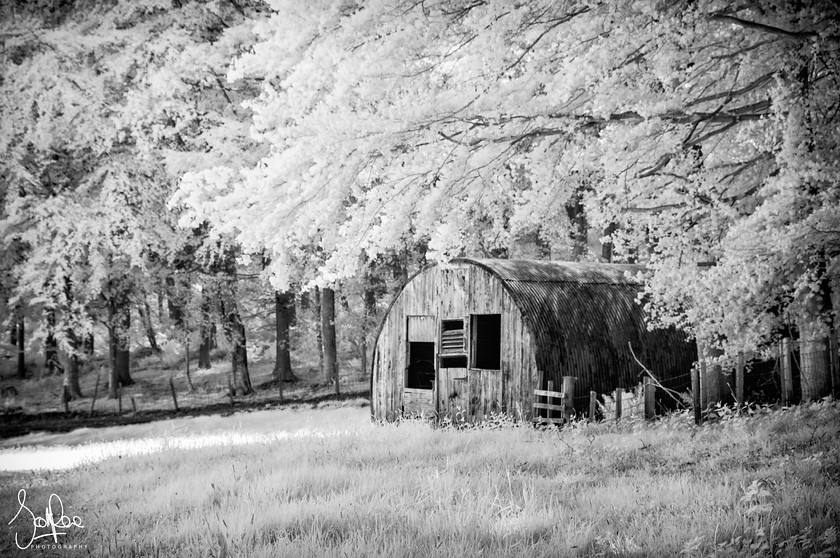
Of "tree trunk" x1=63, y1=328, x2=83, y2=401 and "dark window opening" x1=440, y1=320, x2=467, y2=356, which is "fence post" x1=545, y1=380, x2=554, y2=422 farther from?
"tree trunk" x1=63, y1=328, x2=83, y2=401

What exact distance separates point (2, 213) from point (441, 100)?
2155 cm

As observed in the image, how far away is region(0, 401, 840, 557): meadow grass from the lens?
15.6 ft

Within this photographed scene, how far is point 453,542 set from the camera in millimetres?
4699

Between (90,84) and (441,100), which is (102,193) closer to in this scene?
(90,84)

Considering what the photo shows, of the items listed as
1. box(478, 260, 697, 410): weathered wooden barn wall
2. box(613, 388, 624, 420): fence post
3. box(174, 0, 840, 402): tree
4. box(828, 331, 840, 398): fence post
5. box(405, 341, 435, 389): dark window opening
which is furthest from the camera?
box(405, 341, 435, 389): dark window opening

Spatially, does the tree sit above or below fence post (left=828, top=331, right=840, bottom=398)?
above

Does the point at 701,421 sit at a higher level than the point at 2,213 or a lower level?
lower

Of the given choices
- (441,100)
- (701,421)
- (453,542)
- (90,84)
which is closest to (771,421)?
(701,421)

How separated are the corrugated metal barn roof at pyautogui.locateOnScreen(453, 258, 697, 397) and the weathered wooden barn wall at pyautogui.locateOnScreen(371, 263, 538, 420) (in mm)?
385

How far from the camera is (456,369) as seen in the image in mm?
14586

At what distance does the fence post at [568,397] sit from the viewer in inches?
466

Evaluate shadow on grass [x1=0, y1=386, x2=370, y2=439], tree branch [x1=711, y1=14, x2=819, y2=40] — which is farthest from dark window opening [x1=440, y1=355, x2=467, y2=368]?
tree branch [x1=711, y1=14, x2=819, y2=40]

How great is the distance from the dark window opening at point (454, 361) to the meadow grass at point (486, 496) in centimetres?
526

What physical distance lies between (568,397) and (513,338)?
6.60 feet
